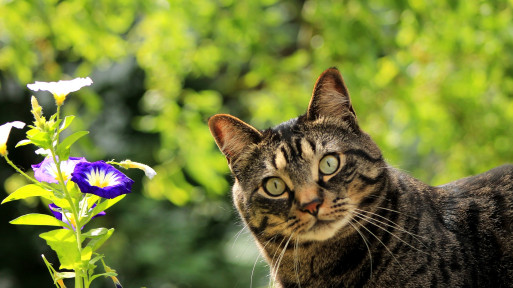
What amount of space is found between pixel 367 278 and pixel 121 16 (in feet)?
6.78

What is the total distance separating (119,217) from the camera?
4.53m

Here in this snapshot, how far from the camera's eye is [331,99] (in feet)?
4.78

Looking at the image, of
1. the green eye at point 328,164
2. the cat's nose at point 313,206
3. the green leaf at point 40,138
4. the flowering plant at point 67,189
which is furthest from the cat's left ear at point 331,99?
the green leaf at point 40,138

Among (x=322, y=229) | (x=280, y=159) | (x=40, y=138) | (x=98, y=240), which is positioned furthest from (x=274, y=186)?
(x=40, y=138)

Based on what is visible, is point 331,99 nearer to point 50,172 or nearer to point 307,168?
point 307,168

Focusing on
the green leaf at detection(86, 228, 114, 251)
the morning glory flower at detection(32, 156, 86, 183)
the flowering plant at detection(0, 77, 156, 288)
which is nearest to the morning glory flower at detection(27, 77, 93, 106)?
the flowering plant at detection(0, 77, 156, 288)

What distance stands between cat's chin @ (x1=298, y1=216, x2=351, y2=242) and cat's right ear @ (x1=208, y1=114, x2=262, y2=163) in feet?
0.97

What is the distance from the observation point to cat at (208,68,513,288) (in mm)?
1292

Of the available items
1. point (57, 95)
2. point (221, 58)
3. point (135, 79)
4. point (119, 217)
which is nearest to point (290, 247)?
point (57, 95)

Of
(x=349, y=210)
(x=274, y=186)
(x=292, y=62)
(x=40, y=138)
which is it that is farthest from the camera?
(x=292, y=62)

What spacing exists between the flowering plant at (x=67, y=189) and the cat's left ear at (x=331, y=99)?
2.03 ft

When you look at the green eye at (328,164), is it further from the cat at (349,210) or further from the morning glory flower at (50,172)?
the morning glory flower at (50,172)

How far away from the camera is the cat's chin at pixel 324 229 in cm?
130

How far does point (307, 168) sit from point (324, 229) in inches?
6.1
